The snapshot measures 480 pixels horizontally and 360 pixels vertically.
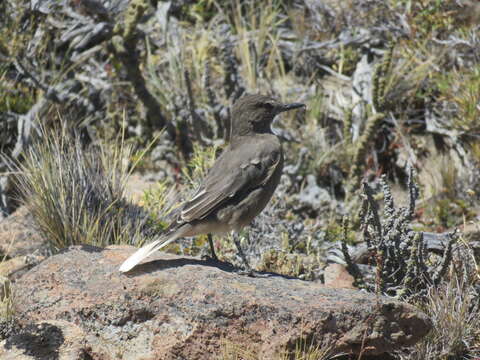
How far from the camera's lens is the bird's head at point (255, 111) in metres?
5.62

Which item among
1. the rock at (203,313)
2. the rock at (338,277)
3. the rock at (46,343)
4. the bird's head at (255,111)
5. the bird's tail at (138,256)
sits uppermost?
the bird's head at (255,111)

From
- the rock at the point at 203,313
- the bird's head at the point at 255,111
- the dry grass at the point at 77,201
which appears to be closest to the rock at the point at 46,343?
the rock at the point at 203,313

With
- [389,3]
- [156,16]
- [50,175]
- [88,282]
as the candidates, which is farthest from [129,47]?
[88,282]

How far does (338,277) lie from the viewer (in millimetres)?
5781

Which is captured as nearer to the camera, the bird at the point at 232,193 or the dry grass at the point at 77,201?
the bird at the point at 232,193

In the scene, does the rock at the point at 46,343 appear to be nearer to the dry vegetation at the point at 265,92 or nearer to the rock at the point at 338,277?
the dry vegetation at the point at 265,92

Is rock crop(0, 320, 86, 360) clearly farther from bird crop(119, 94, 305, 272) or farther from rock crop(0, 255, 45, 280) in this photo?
rock crop(0, 255, 45, 280)

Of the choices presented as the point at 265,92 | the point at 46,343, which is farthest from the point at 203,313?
the point at 265,92

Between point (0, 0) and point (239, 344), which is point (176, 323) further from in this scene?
point (0, 0)

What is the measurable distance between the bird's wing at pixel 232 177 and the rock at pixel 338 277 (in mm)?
1252

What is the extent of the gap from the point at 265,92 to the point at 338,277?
3.54 meters

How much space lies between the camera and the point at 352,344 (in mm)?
4246

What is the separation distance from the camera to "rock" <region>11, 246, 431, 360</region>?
4129mm

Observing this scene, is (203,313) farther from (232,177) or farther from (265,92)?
(265,92)
